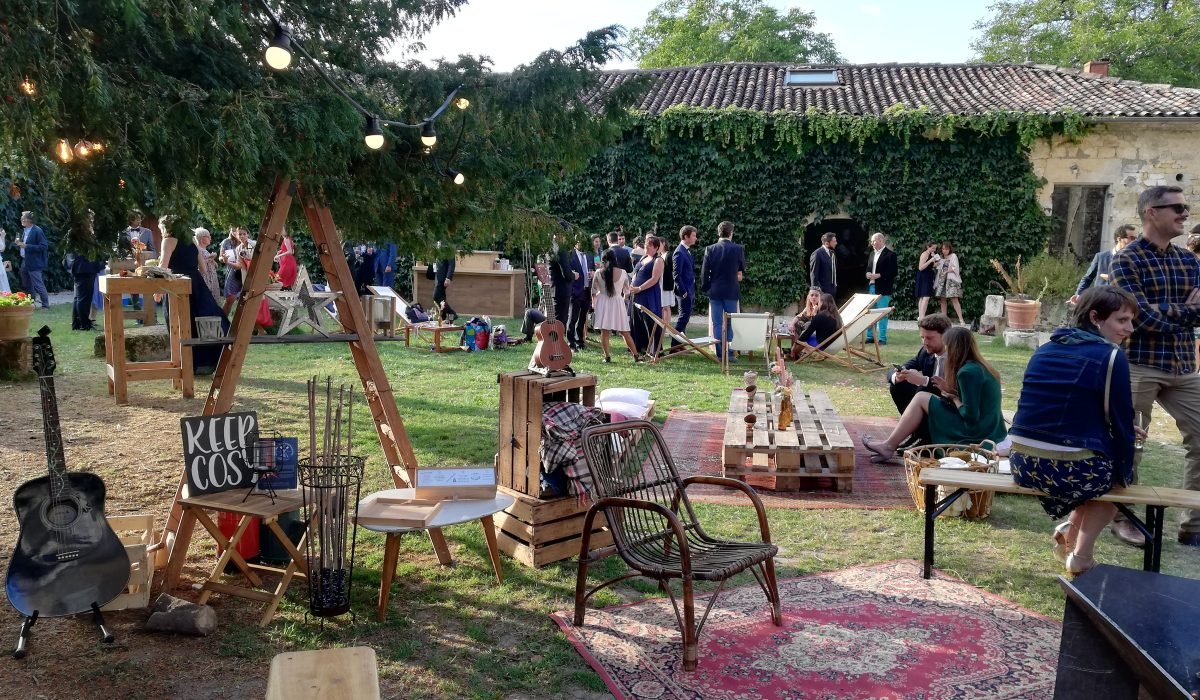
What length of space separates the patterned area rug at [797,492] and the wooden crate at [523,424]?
1569 millimetres

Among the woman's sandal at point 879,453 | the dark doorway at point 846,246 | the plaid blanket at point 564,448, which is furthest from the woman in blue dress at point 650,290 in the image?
the dark doorway at point 846,246

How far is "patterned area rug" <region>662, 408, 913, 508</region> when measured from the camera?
599 cm

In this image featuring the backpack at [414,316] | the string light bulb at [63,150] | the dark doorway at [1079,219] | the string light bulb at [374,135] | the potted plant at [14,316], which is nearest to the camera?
the string light bulb at [63,150]

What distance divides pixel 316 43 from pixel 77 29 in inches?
60.9

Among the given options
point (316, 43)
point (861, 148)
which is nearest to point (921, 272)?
point (861, 148)

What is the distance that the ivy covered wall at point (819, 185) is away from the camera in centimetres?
1733

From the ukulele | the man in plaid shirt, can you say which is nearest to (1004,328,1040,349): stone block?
the man in plaid shirt

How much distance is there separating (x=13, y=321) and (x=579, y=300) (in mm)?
6686

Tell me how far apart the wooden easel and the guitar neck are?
565 mm

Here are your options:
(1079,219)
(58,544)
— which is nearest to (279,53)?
(58,544)

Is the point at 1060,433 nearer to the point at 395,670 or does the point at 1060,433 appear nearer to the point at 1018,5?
the point at 395,670

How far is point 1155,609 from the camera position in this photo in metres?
2.38

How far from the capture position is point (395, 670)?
3.59m

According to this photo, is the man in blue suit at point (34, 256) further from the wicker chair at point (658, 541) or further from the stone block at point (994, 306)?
the stone block at point (994, 306)
